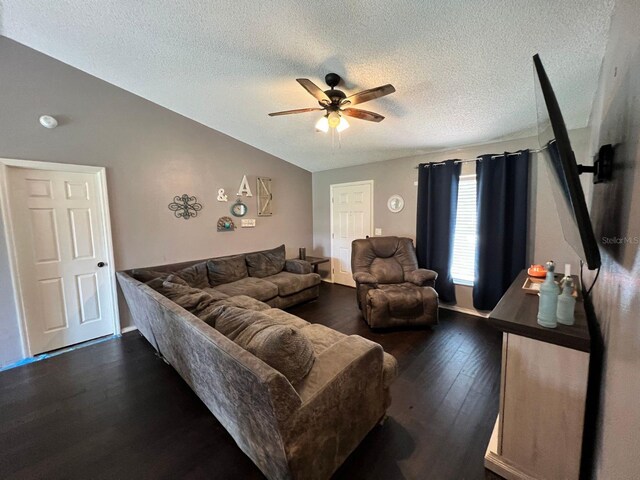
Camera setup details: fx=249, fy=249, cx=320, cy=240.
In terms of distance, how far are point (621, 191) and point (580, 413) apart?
95 cm

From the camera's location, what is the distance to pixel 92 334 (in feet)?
9.57

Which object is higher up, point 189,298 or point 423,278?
point 189,298

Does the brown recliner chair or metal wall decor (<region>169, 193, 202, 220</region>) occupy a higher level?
metal wall decor (<region>169, 193, 202, 220</region>)

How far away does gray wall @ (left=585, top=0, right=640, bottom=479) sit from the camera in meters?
0.70

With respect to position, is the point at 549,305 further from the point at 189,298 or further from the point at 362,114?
the point at 189,298

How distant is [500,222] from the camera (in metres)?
3.00

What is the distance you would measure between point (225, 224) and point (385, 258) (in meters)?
2.55

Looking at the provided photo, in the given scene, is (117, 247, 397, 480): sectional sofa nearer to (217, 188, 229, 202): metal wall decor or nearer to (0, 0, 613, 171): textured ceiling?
(0, 0, 613, 171): textured ceiling

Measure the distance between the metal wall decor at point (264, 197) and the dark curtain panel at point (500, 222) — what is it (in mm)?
3212

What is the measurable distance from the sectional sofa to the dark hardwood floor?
0.70 feet

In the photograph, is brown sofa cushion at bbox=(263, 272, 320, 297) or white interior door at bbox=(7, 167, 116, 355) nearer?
white interior door at bbox=(7, 167, 116, 355)

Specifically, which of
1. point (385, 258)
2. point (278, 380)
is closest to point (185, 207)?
point (385, 258)

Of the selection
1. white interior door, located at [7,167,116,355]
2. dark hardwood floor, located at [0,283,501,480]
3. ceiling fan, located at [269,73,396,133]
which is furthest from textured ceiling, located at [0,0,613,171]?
dark hardwood floor, located at [0,283,501,480]

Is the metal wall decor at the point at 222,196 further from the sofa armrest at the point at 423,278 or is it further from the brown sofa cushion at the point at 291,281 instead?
the sofa armrest at the point at 423,278
